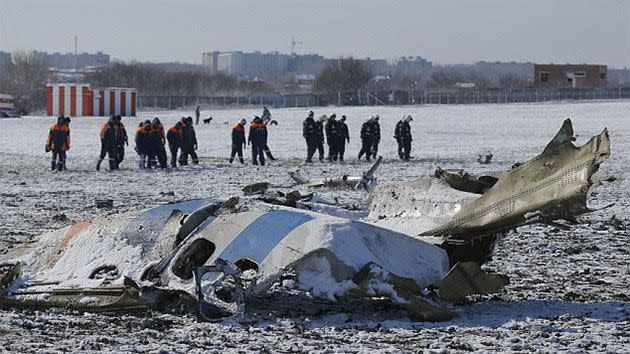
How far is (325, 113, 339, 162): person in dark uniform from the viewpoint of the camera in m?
30.7

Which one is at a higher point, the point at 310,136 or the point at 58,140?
the point at 310,136

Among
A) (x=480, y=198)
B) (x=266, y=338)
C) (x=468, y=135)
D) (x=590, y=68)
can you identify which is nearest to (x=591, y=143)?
(x=480, y=198)

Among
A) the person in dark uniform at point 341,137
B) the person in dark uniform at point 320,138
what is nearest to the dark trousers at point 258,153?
the person in dark uniform at point 320,138

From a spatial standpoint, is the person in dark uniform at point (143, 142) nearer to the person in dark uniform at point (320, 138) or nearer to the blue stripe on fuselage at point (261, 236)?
the person in dark uniform at point (320, 138)

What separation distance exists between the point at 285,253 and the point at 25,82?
285 feet

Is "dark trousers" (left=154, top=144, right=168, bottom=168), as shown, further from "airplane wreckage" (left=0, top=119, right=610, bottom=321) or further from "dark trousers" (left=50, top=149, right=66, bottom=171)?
"airplane wreckage" (left=0, top=119, right=610, bottom=321)

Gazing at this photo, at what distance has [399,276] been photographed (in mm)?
7910

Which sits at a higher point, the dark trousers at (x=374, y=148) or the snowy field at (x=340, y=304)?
the dark trousers at (x=374, y=148)

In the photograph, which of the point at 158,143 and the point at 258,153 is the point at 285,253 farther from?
the point at 258,153

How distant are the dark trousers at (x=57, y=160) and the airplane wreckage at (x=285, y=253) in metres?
17.6

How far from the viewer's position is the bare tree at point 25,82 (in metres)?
82.4

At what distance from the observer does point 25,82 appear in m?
90.7

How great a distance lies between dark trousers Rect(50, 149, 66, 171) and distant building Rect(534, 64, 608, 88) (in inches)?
3655

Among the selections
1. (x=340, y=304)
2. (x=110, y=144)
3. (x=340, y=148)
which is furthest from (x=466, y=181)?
(x=340, y=148)
